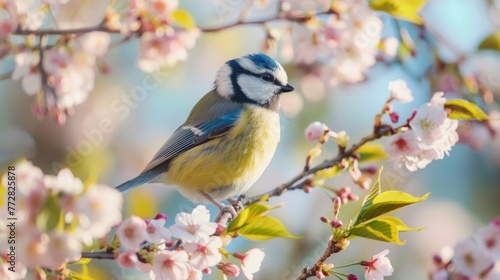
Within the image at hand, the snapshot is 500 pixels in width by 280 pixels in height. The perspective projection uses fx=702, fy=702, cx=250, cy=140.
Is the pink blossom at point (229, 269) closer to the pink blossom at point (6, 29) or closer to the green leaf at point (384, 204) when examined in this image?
the green leaf at point (384, 204)

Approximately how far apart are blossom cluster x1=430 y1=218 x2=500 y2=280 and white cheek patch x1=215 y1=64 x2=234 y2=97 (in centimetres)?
146

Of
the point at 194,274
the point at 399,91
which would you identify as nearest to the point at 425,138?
the point at 399,91

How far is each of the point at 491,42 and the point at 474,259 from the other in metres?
1.14

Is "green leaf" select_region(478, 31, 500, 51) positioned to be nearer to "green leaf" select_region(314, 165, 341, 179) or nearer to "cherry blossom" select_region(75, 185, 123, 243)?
"green leaf" select_region(314, 165, 341, 179)

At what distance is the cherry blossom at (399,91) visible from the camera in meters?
1.62

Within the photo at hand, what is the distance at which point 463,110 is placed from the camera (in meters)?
1.54

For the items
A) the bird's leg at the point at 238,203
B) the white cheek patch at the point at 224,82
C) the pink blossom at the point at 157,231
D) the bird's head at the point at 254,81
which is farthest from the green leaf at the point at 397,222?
the white cheek patch at the point at 224,82

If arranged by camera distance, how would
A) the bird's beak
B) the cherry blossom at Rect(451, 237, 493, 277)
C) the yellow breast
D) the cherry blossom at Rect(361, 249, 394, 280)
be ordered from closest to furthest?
the cherry blossom at Rect(451, 237, 493, 277) → the cherry blossom at Rect(361, 249, 394, 280) → the yellow breast → the bird's beak

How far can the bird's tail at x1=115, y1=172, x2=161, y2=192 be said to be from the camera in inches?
87.9

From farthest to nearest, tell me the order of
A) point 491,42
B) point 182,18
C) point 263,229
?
point 491,42, point 182,18, point 263,229

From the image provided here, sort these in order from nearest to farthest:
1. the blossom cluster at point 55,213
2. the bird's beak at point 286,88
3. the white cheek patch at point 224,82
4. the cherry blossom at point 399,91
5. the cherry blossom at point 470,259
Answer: the blossom cluster at point 55,213
the cherry blossom at point 470,259
the cherry blossom at point 399,91
the bird's beak at point 286,88
the white cheek patch at point 224,82

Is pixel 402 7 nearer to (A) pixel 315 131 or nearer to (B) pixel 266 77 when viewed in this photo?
(A) pixel 315 131

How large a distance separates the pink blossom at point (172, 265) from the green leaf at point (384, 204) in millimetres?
360

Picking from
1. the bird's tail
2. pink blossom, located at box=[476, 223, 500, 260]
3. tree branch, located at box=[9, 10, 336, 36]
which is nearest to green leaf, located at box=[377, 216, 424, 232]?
pink blossom, located at box=[476, 223, 500, 260]
